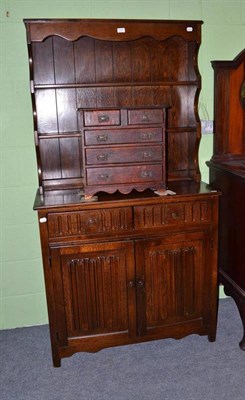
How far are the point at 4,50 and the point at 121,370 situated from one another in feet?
6.42

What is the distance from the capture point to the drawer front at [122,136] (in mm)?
2072

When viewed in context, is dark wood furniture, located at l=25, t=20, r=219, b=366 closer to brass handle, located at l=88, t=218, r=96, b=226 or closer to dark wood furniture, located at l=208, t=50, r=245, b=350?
brass handle, located at l=88, t=218, r=96, b=226

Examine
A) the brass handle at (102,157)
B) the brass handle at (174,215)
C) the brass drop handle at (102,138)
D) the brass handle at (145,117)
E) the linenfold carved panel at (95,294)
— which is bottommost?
the linenfold carved panel at (95,294)

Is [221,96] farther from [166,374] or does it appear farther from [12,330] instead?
[12,330]

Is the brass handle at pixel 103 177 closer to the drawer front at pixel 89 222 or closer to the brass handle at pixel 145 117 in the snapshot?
the drawer front at pixel 89 222

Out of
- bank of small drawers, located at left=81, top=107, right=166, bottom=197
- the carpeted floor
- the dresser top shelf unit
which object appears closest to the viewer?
the carpeted floor

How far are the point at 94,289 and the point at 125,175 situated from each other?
66 cm

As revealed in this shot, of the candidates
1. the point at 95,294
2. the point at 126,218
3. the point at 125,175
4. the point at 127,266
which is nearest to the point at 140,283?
the point at 127,266

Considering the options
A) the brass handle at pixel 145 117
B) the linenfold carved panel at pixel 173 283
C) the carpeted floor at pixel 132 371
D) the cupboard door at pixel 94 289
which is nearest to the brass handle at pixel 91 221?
the cupboard door at pixel 94 289

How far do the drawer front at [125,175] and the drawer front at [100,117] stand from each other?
0.25 meters

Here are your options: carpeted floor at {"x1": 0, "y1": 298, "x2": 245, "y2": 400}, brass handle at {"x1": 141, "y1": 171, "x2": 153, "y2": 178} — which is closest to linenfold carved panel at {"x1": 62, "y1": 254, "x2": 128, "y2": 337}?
carpeted floor at {"x1": 0, "y1": 298, "x2": 245, "y2": 400}

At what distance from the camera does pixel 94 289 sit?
2111mm

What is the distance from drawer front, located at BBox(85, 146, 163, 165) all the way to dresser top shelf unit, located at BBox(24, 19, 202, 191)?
0.65ft

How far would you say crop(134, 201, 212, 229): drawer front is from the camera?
2.08m
